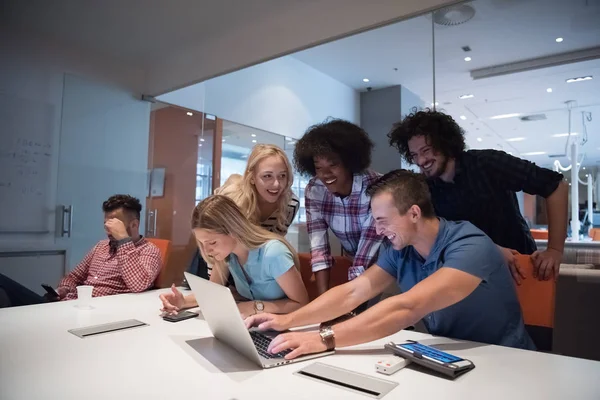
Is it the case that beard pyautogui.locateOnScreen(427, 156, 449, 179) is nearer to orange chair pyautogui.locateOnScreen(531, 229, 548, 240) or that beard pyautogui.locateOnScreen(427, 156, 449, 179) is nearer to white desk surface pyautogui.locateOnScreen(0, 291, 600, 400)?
orange chair pyautogui.locateOnScreen(531, 229, 548, 240)

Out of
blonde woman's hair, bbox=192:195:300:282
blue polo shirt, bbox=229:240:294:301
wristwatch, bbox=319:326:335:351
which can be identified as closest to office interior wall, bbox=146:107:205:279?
blue polo shirt, bbox=229:240:294:301

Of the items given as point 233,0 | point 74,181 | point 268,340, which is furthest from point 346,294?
point 74,181

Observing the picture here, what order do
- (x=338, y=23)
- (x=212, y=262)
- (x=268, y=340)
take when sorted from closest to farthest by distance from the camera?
(x=268, y=340) < (x=212, y=262) < (x=338, y=23)

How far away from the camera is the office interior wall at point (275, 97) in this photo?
394 cm

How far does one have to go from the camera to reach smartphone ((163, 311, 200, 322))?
1415mm

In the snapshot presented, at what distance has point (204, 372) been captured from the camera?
3.05 ft

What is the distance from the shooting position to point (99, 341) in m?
1.16

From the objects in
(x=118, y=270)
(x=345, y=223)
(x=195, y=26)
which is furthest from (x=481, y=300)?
(x=195, y=26)

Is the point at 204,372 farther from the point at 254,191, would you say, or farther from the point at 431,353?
the point at 254,191

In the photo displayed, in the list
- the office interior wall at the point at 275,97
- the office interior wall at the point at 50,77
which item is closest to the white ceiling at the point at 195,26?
the office interior wall at the point at 50,77

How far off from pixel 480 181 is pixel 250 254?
39.6 inches

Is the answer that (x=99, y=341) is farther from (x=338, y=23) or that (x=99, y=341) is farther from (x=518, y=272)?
(x=338, y=23)

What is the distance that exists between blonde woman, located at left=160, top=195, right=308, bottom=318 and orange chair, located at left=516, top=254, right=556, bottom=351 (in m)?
0.70

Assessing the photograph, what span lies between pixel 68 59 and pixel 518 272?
3.62m
